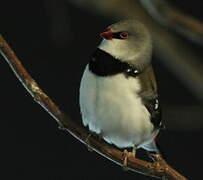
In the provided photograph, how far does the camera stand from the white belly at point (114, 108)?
175 cm

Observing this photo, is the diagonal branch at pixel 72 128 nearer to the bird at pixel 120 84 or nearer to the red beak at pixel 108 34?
the bird at pixel 120 84

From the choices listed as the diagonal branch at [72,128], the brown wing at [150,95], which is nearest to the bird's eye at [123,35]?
the brown wing at [150,95]

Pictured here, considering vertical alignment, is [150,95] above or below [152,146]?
above

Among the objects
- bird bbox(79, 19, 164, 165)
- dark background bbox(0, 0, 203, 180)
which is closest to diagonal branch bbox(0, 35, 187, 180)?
bird bbox(79, 19, 164, 165)

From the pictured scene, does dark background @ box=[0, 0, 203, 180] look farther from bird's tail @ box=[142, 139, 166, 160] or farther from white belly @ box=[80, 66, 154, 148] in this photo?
white belly @ box=[80, 66, 154, 148]

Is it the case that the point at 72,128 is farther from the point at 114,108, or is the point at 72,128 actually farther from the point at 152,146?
the point at 152,146

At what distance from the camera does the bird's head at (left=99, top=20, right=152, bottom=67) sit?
1.72 m

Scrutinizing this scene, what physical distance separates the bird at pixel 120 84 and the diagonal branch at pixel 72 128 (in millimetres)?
96

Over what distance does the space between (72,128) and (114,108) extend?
24 cm

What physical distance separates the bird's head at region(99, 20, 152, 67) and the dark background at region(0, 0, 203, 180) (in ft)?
5.12

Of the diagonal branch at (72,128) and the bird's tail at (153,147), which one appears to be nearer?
the diagonal branch at (72,128)

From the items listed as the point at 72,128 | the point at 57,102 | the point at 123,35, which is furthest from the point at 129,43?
the point at 57,102

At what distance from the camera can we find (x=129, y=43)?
1772 mm

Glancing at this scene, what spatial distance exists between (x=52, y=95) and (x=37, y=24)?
462mm
